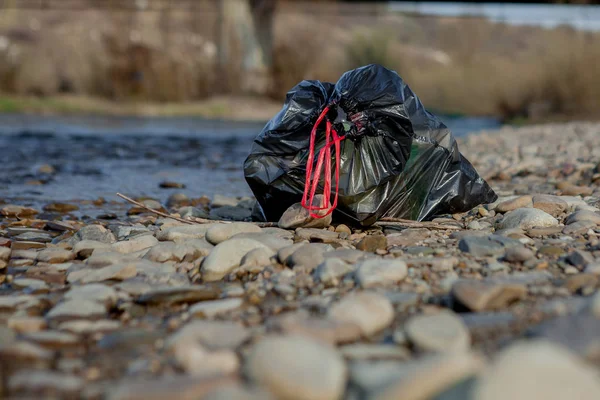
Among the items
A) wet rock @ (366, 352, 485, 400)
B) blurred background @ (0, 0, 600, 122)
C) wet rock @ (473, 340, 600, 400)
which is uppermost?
wet rock @ (473, 340, 600, 400)

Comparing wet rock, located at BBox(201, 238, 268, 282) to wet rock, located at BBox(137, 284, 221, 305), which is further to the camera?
wet rock, located at BBox(201, 238, 268, 282)

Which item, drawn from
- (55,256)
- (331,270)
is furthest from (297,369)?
(55,256)

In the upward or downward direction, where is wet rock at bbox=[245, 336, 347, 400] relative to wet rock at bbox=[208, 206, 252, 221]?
upward

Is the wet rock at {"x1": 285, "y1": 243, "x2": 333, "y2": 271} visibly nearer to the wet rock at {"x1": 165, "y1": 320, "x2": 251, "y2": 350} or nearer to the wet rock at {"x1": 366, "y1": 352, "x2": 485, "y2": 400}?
the wet rock at {"x1": 165, "y1": 320, "x2": 251, "y2": 350}

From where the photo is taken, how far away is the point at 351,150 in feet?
9.95

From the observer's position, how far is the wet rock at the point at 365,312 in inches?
72.6

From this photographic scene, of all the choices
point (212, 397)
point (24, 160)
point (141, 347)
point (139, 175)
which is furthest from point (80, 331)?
point (24, 160)

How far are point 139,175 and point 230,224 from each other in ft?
11.0

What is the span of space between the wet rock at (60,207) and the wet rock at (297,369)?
3.10 meters

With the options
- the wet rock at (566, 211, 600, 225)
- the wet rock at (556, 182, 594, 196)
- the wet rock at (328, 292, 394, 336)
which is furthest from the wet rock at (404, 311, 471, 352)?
the wet rock at (556, 182, 594, 196)

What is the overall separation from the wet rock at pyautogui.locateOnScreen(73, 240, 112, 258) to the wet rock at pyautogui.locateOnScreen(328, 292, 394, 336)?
141cm

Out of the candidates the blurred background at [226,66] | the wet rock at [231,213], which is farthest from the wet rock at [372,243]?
the blurred background at [226,66]

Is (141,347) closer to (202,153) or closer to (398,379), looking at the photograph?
(398,379)

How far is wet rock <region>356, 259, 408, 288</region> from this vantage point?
2.25m
